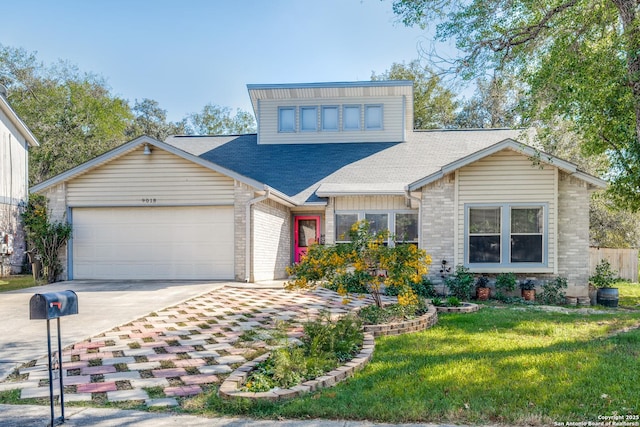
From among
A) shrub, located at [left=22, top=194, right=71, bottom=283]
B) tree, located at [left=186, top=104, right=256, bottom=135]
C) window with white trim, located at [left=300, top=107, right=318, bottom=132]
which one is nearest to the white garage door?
shrub, located at [left=22, top=194, right=71, bottom=283]

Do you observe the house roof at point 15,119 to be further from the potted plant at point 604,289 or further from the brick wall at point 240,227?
the potted plant at point 604,289

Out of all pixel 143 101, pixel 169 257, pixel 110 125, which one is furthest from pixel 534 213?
pixel 143 101

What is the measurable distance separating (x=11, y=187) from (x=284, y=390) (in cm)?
1737

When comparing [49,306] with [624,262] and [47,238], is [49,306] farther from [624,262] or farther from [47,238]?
[624,262]

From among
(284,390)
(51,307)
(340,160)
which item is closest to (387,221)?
(340,160)

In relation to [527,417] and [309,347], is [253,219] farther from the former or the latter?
[527,417]

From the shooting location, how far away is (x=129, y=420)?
147 inches

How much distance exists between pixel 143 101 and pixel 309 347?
3923 centimetres

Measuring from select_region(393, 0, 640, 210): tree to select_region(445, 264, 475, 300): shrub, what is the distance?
4015 mm

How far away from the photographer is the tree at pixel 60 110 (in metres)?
26.5

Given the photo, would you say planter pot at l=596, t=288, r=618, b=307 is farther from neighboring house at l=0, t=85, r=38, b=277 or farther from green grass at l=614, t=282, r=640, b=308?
neighboring house at l=0, t=85, r=38, b=277

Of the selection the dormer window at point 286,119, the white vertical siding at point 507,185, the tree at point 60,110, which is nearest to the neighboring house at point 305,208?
the white vertical siding at point 507,185

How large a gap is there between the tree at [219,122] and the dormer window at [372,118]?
20.2 meters

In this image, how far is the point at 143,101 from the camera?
131 ft
